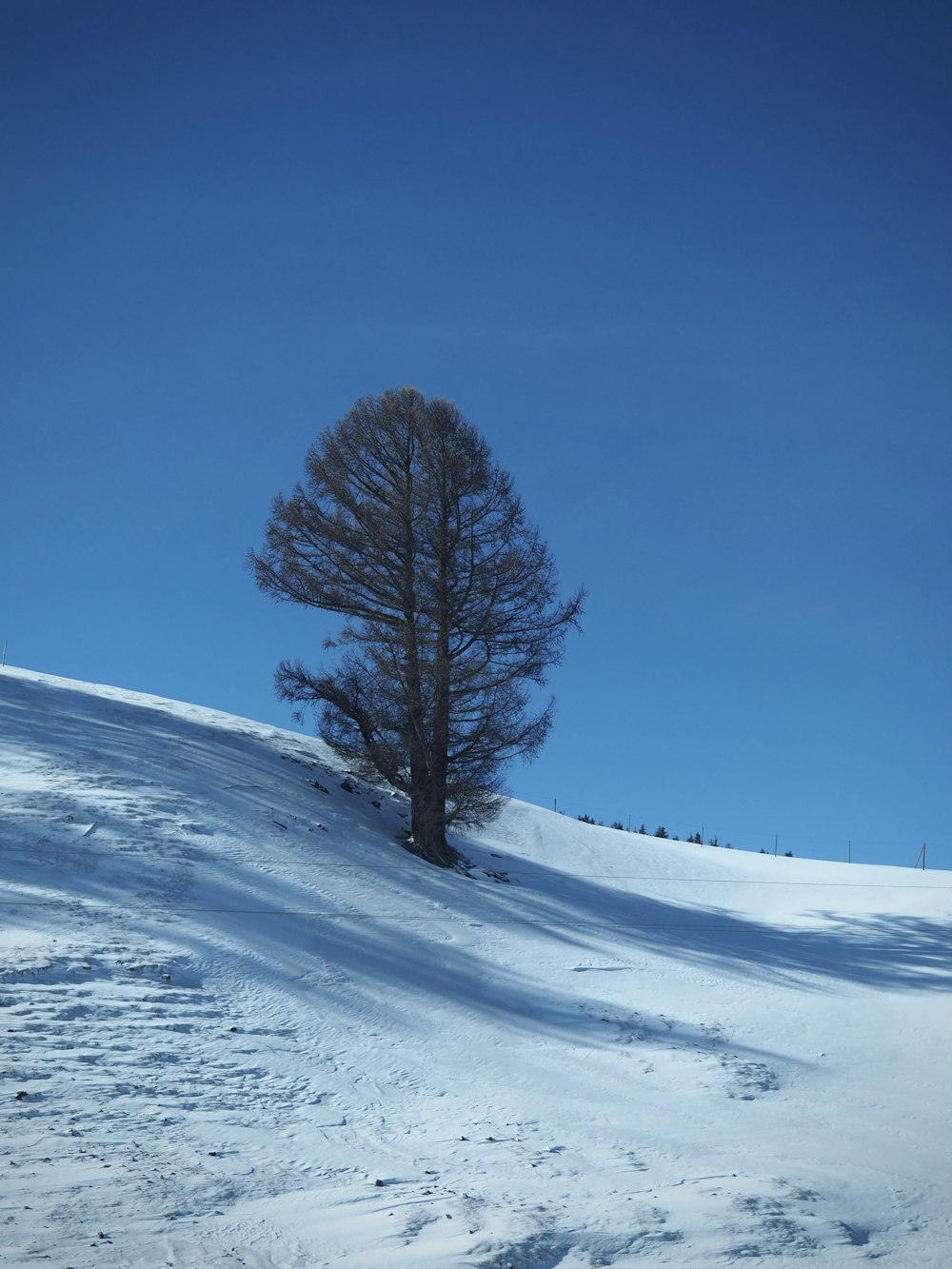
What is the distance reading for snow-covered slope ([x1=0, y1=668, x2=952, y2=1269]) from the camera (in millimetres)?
5348

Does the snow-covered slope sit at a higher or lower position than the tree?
lower

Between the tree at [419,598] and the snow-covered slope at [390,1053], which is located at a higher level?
the tree at [419,598]

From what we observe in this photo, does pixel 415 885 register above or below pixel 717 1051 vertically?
above

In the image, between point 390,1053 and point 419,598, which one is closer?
point 390,1053

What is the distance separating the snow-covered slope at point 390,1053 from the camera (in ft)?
17.5

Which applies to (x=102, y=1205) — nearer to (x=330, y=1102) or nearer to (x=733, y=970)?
(x=330, y=1102)

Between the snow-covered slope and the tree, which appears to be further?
the tree

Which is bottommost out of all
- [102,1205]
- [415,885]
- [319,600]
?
[102,1205]

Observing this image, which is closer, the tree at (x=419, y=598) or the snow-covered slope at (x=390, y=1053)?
the snow-covered slope at (x=390, y=1053)

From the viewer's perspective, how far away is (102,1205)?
199 inches

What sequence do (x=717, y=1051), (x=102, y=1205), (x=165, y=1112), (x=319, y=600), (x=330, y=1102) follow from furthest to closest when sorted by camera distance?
(x=319, y=600)
(x=717, y=1051)
(x=330, y=1102)
(x=165, y=1112)
(x=102, y=1205)

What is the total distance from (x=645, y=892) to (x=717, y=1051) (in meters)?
9.65

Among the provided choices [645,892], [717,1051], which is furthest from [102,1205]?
[645,892]

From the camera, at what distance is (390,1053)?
330 inches
